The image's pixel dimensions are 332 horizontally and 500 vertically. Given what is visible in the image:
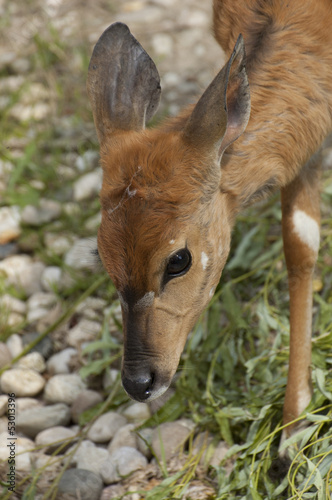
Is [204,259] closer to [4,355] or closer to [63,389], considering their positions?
[63,389]

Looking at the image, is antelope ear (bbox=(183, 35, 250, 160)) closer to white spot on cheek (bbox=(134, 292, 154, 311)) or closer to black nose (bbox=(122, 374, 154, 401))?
white spot on cheek (bbox=(134, 292, 154, 311))

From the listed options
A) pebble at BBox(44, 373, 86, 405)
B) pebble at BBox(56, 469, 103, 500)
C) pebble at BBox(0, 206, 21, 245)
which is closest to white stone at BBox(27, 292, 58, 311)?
pebble at BBox(0, 206, 21, 245)

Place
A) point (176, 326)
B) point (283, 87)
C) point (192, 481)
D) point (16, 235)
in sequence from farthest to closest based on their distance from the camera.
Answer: point (16, 235) → point (192, 481) → point (283, 87) → point (176, 326)

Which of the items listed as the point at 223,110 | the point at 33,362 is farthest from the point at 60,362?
the point at 223,110

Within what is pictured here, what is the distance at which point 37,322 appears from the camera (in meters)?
5.63

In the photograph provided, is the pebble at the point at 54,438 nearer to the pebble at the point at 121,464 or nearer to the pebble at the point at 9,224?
the pebble at the point at 121,464

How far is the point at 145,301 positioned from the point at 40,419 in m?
1.78

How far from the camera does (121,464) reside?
4309 millimetres

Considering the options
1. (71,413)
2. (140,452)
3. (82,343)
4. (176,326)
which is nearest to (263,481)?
(140,452)

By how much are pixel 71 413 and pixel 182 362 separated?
0.85m

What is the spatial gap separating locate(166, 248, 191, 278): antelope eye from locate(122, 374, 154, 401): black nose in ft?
1.68

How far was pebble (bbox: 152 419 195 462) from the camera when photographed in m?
4.35

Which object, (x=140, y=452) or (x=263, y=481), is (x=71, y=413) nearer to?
(x=140, y=452)

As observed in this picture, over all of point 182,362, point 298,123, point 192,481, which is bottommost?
point 192,481
